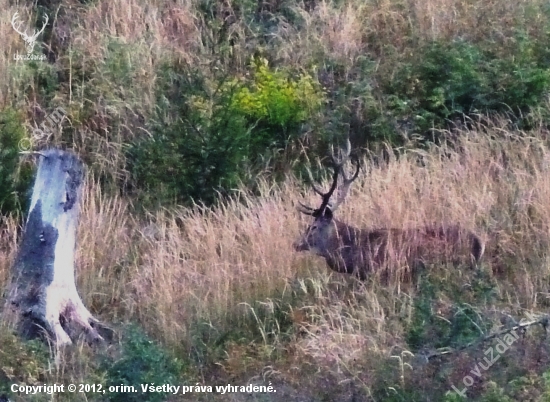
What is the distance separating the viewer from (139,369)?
6.58m

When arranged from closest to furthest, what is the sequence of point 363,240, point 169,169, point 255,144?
point 363,240 < point 169,169 < point 255,144

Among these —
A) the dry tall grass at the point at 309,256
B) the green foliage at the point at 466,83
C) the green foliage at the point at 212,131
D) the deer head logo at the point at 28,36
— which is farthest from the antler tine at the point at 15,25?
the green foliage at the point at 466,83

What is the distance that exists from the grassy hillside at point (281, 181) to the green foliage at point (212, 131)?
0.03 m

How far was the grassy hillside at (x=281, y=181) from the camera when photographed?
6848mm

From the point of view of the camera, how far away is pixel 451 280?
7.59 metres

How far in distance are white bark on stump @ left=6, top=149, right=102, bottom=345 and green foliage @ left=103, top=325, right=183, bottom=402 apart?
25.5 inches

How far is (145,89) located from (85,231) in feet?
9.38

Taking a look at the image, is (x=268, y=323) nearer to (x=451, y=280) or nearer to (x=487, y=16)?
(x=451, y=280)

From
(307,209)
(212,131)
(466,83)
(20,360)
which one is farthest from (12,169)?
(466,83)

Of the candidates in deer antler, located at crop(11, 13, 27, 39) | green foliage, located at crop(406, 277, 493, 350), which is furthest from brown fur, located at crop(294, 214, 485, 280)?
deer antler, located at crop(11, 13, 27, 39)

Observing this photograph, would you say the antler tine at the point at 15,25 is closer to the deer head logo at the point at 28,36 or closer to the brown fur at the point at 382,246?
the deer head logo at the point at 28,36

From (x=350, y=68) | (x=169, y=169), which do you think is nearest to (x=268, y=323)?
(x=169, y=169)

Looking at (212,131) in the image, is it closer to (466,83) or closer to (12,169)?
(12,169)

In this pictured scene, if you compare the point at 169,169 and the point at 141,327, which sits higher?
the point at 169,169
